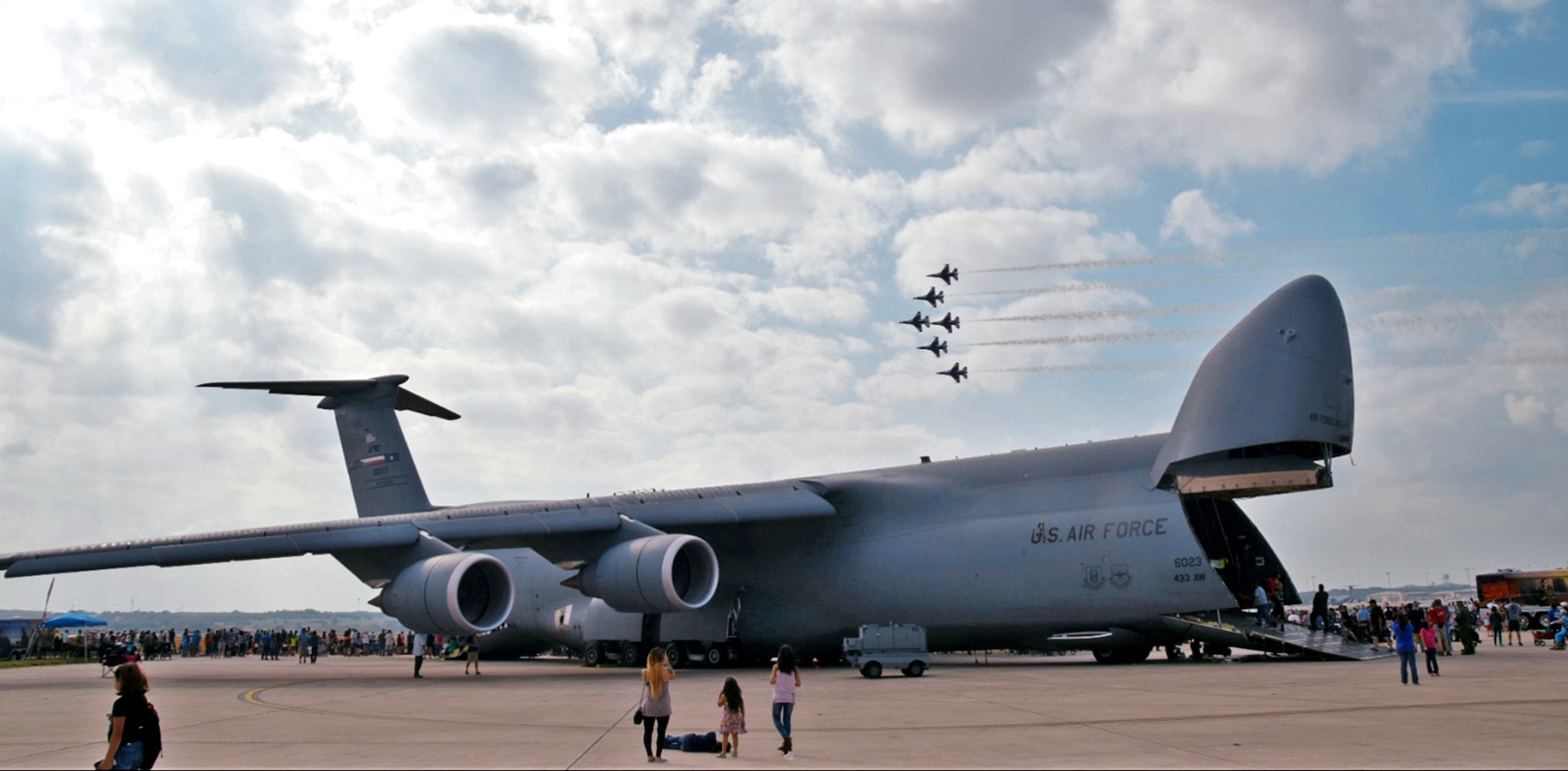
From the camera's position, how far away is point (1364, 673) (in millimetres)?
15578

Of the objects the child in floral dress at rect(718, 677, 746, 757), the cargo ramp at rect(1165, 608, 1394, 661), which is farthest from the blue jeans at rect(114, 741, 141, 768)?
the cargo ramp at rect(1165, 608, 1394, 661)

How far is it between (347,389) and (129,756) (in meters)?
20.9

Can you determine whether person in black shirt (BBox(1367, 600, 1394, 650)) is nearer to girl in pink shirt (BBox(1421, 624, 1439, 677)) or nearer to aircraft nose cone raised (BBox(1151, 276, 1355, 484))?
aircraft nose cone raised (BBox(1151, 276, 1355, 484))

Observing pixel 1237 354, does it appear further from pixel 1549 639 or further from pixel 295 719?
pixel 1549 639

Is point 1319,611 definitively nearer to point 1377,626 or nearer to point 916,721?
point 1377,626

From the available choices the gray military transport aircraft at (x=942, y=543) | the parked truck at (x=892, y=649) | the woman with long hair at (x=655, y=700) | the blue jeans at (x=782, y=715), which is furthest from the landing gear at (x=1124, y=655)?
the woman with long hair at (x=655, y=700)

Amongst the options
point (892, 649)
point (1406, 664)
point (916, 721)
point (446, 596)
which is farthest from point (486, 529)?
point (1406, 664)

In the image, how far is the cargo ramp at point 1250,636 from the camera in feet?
60.3

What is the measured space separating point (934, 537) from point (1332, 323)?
278 inches

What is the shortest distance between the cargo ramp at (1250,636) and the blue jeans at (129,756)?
592 inches

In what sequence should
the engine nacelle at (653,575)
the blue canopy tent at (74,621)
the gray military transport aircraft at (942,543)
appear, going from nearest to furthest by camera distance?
the gray military transport aircraft at (942,543)
the engine nacelle at (653,575)
the blue canopy tent at (74,621)

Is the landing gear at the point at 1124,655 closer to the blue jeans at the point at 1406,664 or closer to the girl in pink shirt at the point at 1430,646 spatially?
the girl in pink shirt at the point at 1430,646

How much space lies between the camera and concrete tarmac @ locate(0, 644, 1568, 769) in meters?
8.39

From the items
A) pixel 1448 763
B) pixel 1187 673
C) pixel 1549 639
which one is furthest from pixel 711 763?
pixel 1549 639
